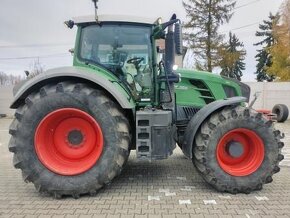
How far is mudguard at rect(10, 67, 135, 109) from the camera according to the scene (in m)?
5.29

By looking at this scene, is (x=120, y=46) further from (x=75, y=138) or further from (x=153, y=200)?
(x=153, y=200)

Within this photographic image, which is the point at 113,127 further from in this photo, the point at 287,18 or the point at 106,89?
the point at 287,18

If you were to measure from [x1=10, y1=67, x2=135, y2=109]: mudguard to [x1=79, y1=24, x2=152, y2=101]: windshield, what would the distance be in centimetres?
45

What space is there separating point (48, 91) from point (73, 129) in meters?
0.66

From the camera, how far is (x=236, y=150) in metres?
5.70

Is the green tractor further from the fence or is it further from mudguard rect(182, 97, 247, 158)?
the fence

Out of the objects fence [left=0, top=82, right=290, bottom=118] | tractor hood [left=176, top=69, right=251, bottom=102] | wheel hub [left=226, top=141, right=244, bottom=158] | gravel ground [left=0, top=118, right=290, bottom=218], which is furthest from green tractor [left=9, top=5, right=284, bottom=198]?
fence [left=0, top=82, right=290, bottom=118]

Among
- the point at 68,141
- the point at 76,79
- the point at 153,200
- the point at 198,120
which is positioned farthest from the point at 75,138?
the point at 198,120

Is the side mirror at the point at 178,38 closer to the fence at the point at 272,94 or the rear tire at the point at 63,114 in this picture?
the rear tire at the point at 63,114

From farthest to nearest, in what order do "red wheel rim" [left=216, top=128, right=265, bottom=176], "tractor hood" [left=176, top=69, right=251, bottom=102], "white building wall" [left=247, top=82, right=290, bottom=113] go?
1. "white building wall" [left=247, top=82, right=290, bottom=113]
2. "tractor hood" [left=176, top=69, right=251, bottom=102]
3. "red wheel rim" [left=216, top=128, right=265, bottom=176]

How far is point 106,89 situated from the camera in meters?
5.29

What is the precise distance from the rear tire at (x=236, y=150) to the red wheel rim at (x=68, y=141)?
1.52m

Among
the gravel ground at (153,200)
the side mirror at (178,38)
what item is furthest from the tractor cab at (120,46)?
the gravel ground at (153,200)

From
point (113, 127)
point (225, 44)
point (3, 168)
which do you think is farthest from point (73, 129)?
point (225, 44)
